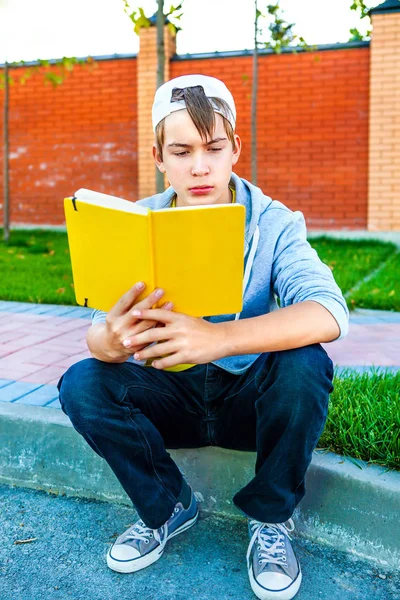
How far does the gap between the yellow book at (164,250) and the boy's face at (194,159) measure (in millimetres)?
375

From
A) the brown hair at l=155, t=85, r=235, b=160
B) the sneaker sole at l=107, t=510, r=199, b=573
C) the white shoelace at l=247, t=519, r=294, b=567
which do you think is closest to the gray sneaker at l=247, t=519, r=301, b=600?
the white shoelace at l=247, t=519, r=294, b=567

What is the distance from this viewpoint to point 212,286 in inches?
65.7

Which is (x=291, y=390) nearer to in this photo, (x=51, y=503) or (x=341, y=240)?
(x=51, y=503)

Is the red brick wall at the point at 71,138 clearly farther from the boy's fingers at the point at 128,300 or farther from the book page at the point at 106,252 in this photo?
the boy's fingers at the point at 128,300

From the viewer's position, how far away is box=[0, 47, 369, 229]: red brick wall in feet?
31.2

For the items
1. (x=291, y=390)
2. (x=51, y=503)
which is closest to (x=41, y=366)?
(x=51, y=503)

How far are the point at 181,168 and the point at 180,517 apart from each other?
1093mm

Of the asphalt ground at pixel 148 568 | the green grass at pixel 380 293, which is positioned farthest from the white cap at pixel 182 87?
the green grass at pixel 380 293

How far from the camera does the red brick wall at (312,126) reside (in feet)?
31.1

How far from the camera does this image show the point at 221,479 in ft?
7.30

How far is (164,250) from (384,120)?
28.0 feet

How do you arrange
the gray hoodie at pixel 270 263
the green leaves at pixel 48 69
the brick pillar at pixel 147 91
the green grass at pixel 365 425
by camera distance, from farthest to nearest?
the brick pillar at pixel 147 91 → the green leaves at pixel 48 69 → the green grass at pixel 365 425 → the gray hoodie at pixel 270 263

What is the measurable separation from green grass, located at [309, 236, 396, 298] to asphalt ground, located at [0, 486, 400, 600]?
3.36m

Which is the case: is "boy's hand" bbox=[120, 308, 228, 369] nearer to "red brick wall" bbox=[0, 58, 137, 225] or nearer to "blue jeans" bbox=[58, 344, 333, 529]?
"blue jeans" bbox=[58, 344, 333, 529]
